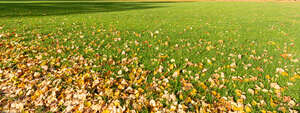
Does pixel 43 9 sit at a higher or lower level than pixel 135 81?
higher

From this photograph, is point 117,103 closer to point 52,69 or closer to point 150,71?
point 150,71

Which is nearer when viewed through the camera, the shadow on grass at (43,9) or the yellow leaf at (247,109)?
the yellow leaf at (247,109)

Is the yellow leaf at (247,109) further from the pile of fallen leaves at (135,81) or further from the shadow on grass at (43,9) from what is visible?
the shadow on grass at (43,9)

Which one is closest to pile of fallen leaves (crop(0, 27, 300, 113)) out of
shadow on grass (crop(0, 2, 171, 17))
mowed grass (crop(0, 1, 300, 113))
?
mowed grass (crop(0, 1, 300, 113))

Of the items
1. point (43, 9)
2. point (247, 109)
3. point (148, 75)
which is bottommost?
point (247, 109)

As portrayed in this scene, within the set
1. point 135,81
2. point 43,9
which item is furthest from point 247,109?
point 43,9

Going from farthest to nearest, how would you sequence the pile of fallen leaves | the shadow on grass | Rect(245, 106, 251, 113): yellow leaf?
the shadow on grass, the pile of fallen leaves, Rect(245, 106, 251, 113): yellow leaf

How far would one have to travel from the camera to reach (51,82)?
3.14 metres

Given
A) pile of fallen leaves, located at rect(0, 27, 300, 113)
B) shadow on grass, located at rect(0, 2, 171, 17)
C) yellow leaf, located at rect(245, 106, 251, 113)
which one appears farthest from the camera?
shadow on grass, located at rect(0, 2, 171, 17)

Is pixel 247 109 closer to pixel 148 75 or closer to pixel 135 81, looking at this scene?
pixel 148 75

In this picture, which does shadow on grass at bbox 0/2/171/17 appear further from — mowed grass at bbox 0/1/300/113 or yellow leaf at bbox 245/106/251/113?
yellow leaf at bbox 245/106/251/113

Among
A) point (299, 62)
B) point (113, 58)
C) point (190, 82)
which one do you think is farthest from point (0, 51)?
point (299, 62)

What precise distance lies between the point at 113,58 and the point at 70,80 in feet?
4.11

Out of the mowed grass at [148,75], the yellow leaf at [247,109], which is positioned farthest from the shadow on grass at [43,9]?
the yellow leaf at [247,109]
